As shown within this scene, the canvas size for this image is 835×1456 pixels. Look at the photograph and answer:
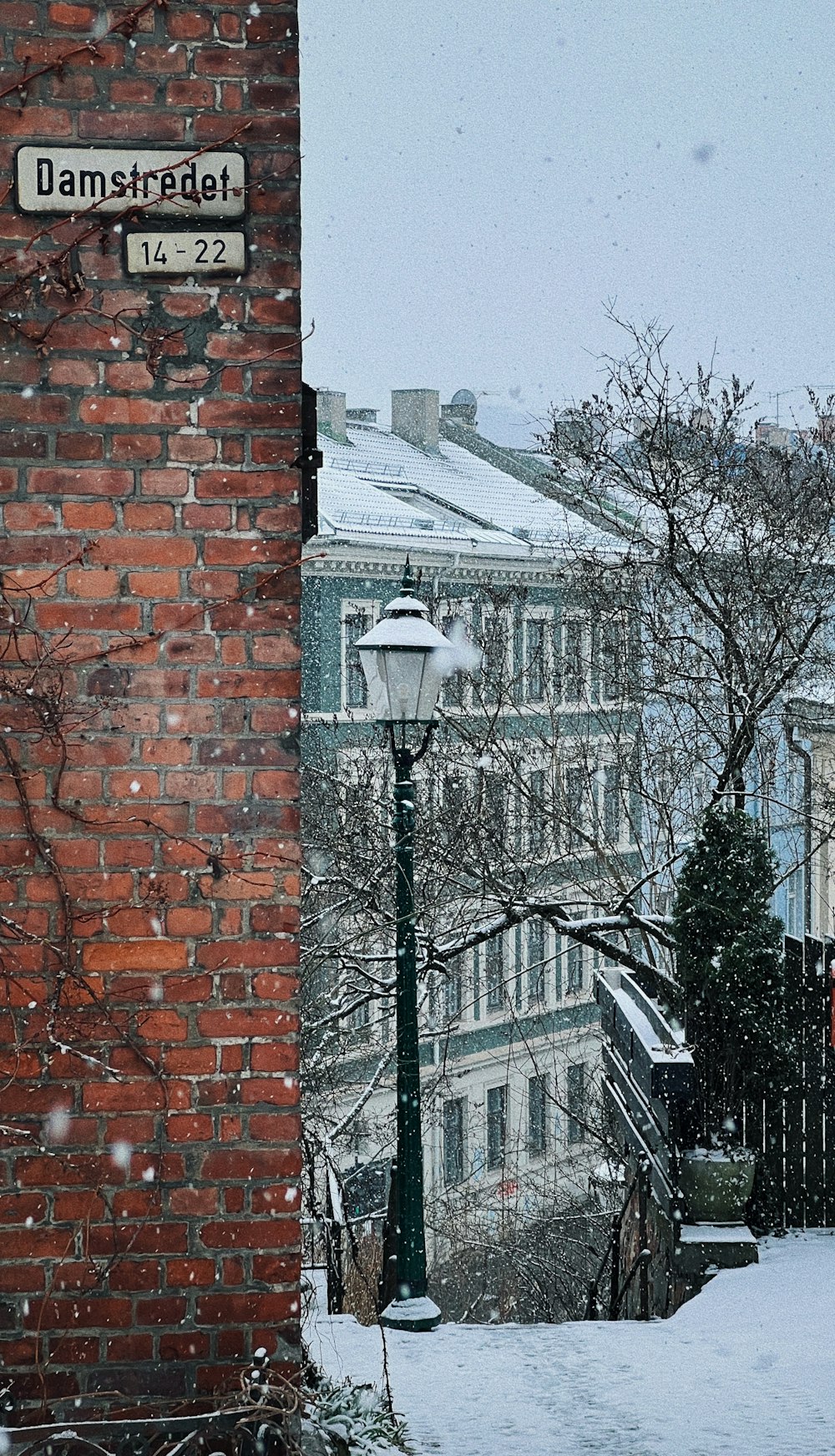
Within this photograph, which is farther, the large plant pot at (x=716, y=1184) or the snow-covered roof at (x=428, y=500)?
the snow-covered roof at (x=428, y=500)

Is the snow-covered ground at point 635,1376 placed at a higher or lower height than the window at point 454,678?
lower

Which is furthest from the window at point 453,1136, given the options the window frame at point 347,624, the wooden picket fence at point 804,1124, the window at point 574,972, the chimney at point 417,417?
the wooden picket fence at point 804,1124

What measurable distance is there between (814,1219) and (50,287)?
7418 mm

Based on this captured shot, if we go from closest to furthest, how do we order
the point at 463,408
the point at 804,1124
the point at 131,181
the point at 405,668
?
1. the point at 131,181
2. the point at 405,668
3. the point at 804,1124
4. the point at 463,408

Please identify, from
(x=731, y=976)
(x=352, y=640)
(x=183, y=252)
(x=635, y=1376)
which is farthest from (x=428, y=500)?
(x=183, y=252)

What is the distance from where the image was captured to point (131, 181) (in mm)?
3363

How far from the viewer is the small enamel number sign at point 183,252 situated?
3.39 meters

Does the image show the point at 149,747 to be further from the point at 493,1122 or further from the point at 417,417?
the point at 417,417

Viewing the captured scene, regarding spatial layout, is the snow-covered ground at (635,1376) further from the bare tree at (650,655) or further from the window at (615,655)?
the window at (615,655)

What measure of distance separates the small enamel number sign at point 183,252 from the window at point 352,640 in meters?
20.8

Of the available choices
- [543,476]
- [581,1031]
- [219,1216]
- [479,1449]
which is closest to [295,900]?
[219,1216]

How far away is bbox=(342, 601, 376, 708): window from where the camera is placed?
2458 cm

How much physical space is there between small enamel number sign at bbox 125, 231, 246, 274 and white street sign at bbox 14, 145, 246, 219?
5 cm

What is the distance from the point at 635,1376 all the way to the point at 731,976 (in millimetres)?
2596
